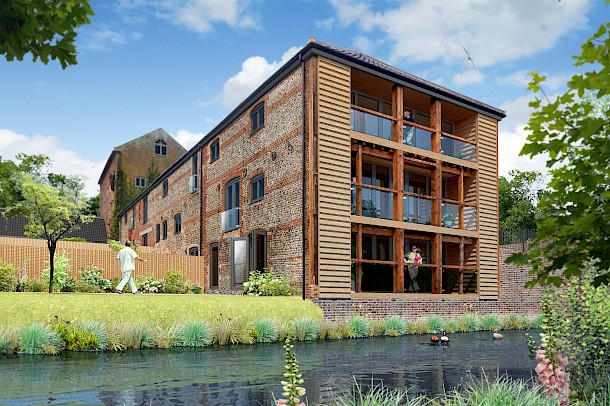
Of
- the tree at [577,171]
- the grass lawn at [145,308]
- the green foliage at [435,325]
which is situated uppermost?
the tree at [577,171]

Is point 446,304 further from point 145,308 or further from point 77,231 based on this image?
point 77,231

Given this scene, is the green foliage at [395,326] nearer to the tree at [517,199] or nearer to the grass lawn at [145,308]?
the grass lawn at [145,308]

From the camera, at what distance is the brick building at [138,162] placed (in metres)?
48.5

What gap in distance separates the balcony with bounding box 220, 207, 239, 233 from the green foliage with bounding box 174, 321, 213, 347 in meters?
11.4

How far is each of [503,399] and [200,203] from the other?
2699cm

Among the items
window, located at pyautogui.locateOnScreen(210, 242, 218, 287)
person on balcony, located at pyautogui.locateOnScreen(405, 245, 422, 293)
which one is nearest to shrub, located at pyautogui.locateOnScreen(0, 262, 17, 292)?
window, located at pyautogui.locateOnScreen(210, 242, 218, 287)

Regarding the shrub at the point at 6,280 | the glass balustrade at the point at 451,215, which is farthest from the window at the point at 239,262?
the shrub at the point at 6,280

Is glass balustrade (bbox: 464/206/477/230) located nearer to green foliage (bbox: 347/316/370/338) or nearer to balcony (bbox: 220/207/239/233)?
green foliage (bbox: 347/316/370/338)

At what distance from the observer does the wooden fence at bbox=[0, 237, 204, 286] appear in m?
24.3

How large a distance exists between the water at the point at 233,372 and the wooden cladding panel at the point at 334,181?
4.31m

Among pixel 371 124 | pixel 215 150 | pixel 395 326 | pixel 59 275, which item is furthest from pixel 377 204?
pixel 59 275

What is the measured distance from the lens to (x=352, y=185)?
21.4m

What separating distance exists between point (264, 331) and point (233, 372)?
5.92 metres

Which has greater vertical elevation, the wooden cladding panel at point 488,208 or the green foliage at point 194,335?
the wooden cladding panel at point 488,208
